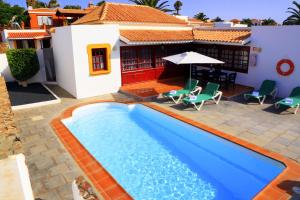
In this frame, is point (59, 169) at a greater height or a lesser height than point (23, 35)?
lesser

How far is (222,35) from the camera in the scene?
59.9 ft

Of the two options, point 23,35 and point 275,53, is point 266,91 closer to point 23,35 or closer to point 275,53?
point 275,53

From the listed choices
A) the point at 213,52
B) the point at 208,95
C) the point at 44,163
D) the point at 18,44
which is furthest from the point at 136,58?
the point at 18,44

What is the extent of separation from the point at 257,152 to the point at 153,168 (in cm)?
376

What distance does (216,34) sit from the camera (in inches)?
748

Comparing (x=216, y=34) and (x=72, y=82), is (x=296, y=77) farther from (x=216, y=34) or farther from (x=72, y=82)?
(x=72, y=82)

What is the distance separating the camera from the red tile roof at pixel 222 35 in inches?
653

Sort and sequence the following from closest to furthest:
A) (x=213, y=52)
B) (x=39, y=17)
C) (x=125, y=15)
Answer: (x=213, y=52), (x=125, y=15), (x=39, y=17)

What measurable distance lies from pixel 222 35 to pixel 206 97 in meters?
7.02

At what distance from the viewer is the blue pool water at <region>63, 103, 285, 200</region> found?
7556mm

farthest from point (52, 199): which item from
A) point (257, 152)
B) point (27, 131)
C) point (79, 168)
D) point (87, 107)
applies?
point (87, 107)

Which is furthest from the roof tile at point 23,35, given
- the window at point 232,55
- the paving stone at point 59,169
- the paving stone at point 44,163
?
the paving stone at point 59,169

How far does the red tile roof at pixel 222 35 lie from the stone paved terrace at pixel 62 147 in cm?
497

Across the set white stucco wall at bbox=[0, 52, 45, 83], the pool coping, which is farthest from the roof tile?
the pool coping
